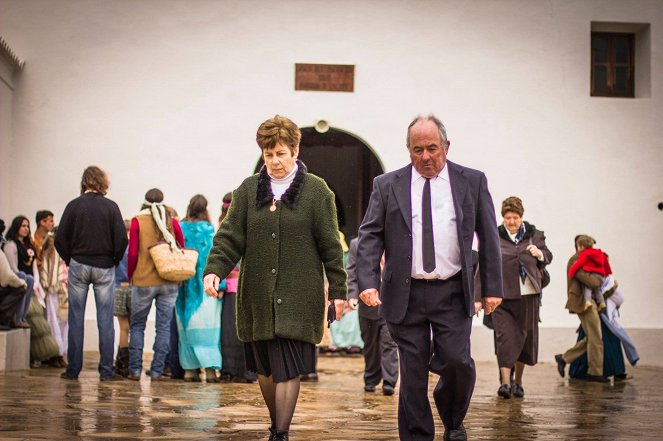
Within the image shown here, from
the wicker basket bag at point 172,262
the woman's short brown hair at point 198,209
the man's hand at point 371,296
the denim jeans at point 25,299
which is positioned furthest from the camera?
the denim jeans at point 25,299

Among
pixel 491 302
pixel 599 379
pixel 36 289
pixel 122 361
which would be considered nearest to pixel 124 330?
pixel 122 361

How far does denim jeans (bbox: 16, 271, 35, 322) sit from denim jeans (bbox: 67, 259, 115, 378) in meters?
1.68

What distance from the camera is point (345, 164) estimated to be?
664 inches

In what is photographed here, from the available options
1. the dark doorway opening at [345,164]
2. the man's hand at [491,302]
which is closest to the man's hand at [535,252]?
the man's hand at [491,302]

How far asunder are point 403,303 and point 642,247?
11.3 m

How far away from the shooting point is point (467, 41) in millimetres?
16391

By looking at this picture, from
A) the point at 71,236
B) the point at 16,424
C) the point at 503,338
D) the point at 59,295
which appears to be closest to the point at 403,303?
the point at 16,424

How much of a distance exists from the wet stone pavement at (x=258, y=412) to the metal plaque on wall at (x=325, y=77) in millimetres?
5390

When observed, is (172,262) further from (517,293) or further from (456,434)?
(456,434)

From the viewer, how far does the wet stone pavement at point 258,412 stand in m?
7.07

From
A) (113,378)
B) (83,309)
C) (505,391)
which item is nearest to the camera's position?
(505,391)

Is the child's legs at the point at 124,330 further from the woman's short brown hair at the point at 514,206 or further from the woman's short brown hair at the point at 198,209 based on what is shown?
the woman's short brown hair at the point at 514,206

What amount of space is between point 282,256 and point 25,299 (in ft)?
23.5

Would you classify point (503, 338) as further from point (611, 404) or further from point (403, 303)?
point (403, 303)
